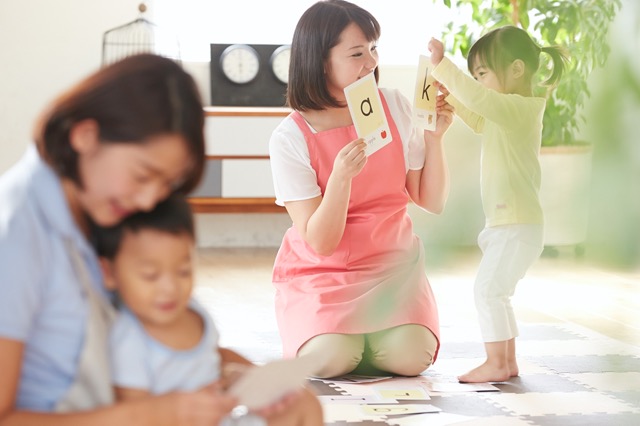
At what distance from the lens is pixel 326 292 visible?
6.93 ft

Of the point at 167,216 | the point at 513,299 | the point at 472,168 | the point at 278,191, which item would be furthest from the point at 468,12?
the point at 472,168

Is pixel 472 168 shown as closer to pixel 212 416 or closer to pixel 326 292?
pixel 212 416

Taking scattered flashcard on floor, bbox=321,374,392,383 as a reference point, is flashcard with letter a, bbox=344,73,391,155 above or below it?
above

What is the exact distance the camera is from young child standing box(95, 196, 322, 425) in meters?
0.94

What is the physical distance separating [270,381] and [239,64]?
145 inches

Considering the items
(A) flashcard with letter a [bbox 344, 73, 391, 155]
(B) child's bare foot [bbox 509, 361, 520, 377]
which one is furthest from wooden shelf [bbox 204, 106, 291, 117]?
(B) child's bare foot [bbox 509, 361, 520, 377]

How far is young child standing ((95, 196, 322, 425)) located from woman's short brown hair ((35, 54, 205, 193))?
0.11m

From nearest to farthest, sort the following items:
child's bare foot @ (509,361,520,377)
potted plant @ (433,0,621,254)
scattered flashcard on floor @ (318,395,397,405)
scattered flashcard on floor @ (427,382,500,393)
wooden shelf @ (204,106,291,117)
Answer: potted plant @ (433,0,621,254)
scattered flashcard on floor @ (318,395,397,405)
scattered flashcard on floor @ (427,382,500,393)
child's bare foot @ (509,361,520,377)
wooden shelf @ (204,106,291,117)

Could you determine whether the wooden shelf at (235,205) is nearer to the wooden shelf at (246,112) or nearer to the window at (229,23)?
the wooden shelf at (246,112)

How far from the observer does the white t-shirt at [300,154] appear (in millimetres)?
2076

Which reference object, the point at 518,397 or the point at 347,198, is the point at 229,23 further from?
the point at 518,397

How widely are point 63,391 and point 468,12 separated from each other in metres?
3.63

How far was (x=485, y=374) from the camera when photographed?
2.07m

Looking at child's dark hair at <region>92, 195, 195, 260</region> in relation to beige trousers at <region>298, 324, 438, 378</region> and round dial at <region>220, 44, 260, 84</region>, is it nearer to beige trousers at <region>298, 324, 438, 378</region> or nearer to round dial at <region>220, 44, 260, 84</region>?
beige trousers at <region>298, 324, 438, 378</region>
